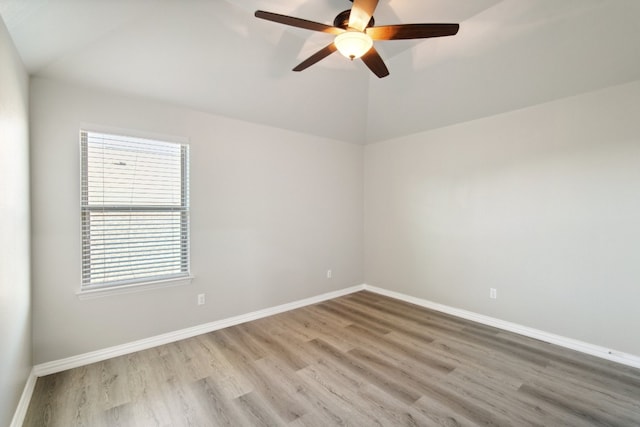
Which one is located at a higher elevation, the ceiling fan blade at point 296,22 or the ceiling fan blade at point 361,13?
the ceiling fan blade at point 296,22

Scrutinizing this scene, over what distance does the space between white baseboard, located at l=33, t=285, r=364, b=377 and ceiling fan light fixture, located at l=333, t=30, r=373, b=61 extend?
3.10 metres

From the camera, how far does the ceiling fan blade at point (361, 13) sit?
1.65 m

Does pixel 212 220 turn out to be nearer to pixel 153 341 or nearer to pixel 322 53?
pixel 153 341

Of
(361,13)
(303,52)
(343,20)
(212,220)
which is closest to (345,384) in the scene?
(212,220)

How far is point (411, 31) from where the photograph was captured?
186 centimetres

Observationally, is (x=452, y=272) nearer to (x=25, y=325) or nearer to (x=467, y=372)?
(x=467, y=372)

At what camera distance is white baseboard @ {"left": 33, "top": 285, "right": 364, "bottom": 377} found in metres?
2.50

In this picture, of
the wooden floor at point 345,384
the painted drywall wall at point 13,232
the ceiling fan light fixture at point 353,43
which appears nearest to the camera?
the painted drywall wall at point 13,232

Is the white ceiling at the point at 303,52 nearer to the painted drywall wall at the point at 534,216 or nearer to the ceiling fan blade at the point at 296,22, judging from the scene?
the painted drywall wall at the point at 534,216

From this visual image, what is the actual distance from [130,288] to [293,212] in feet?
6.83

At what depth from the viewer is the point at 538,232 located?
317 cm

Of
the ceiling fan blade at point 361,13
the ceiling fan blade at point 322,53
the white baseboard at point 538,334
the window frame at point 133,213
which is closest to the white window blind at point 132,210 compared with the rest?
the window frame at point 133,213

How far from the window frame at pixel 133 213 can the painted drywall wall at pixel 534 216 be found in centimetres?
298

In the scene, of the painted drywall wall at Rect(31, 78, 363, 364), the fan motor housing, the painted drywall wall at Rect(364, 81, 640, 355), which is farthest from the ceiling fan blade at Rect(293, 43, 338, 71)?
the painted drywall wall at Rect(364, 81, 640, 355)
